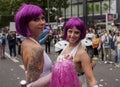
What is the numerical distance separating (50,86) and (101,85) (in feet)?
29.1

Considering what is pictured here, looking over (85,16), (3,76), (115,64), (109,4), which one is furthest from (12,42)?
(85,16)

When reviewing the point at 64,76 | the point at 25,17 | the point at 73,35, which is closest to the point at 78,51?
the point at 73,35

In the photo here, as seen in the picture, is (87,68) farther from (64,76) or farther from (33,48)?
(64,76)

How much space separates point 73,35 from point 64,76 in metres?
1.22

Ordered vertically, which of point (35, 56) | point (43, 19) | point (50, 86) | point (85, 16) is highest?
point (43, 19)

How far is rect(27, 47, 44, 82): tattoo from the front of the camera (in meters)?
2.96

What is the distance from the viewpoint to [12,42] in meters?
22.4

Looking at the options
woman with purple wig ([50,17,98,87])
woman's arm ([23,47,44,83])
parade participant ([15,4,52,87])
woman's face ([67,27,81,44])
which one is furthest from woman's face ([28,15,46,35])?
woman's face ([67,27,81,44])

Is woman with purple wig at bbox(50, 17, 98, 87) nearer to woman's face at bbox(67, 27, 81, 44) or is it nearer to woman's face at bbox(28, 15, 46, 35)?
woman's face at bbox(67, 27, 81, 44)

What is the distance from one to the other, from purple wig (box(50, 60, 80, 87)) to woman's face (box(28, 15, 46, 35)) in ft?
1.46

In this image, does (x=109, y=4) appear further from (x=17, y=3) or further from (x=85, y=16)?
(x=17, y=3)

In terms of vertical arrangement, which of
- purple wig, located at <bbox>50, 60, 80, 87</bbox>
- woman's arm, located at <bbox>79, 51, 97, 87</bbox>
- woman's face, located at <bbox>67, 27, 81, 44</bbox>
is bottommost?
woman's arm, located at <bbox>79, 51, 97, 87</bbox>

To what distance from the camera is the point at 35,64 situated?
9.73 ft

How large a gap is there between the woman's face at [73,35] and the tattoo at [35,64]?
955mm
